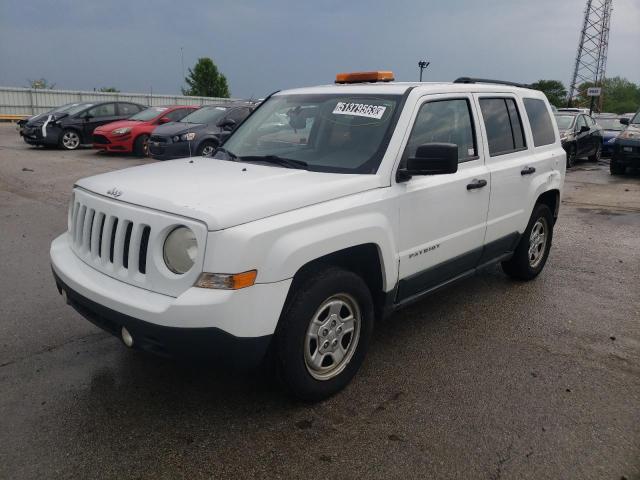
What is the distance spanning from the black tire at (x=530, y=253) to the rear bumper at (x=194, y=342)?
3324mm

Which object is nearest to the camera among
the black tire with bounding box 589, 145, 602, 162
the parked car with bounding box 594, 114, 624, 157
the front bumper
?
the front bumper

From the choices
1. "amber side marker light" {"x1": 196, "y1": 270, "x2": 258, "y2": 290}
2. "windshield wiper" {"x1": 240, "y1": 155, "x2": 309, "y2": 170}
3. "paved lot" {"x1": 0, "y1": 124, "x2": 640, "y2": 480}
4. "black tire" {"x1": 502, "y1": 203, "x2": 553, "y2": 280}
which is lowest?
"paved lot" {"x1": 0, "y1": 124, "x2": 640, "y2": 480}

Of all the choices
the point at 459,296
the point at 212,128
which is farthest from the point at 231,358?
the point at 212,128

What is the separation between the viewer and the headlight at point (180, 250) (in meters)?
2.78

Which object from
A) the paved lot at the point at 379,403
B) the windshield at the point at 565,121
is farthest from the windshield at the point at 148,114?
the paved lot at the point at 379,403

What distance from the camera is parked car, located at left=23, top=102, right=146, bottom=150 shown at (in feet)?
54.3

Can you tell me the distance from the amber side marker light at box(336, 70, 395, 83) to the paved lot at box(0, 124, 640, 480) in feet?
6.43

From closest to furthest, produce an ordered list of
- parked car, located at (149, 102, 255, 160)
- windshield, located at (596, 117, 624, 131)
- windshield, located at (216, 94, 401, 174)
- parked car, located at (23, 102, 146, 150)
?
windshield, located at (216, 94, 401, 174) → parked car, located at (149, 102, 255, 160) → parked car, located at (23, 102, 146, 150) → windshield, located at (596, 117, 624, 131)

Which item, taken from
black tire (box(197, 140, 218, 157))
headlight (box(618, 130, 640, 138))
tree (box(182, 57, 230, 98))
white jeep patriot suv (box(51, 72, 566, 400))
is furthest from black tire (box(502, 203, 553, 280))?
tree (box(182, 57, 230, 98))

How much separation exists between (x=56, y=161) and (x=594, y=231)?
12479mm

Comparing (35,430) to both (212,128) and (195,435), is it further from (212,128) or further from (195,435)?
(212,128)

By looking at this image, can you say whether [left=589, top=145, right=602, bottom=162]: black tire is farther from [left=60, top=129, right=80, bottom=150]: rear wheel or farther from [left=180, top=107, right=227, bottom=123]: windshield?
[left=60, top=129, right=80, bottom=150]: rear wheel

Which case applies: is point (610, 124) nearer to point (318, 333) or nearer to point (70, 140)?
point (70, 140)

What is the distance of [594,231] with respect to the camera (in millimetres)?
7973
